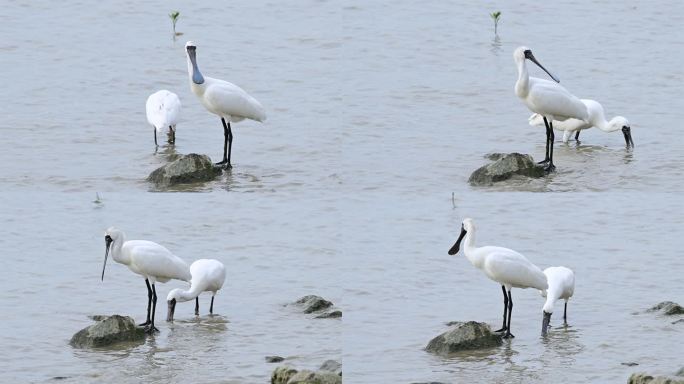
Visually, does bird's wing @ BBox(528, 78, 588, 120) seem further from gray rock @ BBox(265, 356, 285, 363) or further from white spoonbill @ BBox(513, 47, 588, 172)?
gray rock @ BBox(265, 356, 285, 363)

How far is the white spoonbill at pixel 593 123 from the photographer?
49.4ft

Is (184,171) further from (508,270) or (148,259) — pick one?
(508,270)

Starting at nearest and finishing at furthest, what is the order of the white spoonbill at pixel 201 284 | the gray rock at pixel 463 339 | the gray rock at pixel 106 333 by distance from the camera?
the gray rock at pixel 463 339, the gray rock at pixel 106 333, the white spoonbill at pixel 201 284

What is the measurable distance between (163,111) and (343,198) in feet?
6.21

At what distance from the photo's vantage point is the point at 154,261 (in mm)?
14078

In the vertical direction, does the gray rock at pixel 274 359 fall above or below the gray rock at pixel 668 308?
below

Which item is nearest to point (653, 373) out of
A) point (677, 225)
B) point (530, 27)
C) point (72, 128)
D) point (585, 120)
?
point (585, 120)

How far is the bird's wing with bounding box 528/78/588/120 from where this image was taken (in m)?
14.3

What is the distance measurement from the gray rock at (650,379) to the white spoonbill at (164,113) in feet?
17.2

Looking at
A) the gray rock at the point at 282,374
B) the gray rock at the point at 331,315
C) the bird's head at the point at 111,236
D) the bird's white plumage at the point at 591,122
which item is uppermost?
the bird's white plumage at the point at 591,122

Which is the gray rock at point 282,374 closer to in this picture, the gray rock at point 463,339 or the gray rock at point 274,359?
the gray rock at point 274,359

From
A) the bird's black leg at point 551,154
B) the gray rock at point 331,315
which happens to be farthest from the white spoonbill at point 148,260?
the bird's black leg at point 551,154

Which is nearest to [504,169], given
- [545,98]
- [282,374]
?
[545,98]

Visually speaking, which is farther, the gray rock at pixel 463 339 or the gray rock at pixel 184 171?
the gray rock at pixel 184 171
